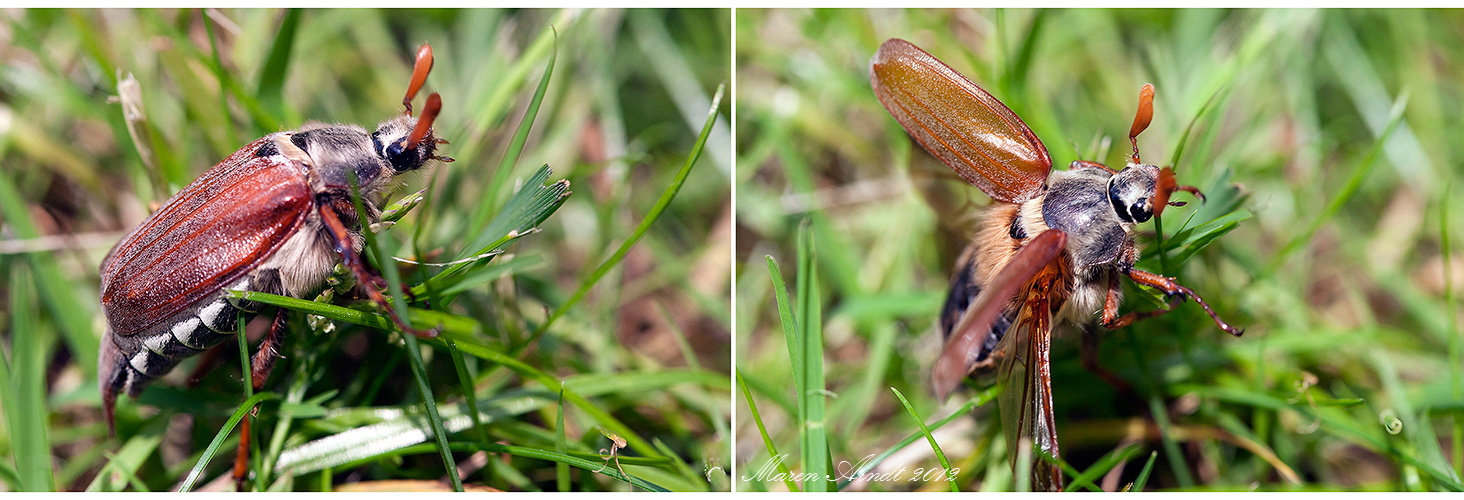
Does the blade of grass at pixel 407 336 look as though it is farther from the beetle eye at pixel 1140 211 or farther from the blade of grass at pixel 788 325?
the beetle eye at pixel 1140 211

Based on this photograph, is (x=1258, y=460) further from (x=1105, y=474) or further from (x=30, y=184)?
(x=30, y=184)

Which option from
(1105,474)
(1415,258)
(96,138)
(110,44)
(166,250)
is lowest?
(1105,474)

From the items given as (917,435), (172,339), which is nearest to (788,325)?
(917,435)

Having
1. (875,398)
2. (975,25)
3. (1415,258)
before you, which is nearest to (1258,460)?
(875,398)

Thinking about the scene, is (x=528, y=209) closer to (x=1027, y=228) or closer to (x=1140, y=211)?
(x=1027, y=228)

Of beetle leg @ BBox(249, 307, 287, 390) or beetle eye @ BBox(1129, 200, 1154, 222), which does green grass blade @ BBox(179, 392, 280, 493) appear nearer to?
beetle leg @ BBox(249, 307, 287, 390)

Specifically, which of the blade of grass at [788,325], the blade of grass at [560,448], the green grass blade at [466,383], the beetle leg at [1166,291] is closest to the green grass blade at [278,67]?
the green grass blade at [466,383]

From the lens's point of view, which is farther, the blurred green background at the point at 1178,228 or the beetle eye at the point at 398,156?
the blurred green background at the point at 1178,228
